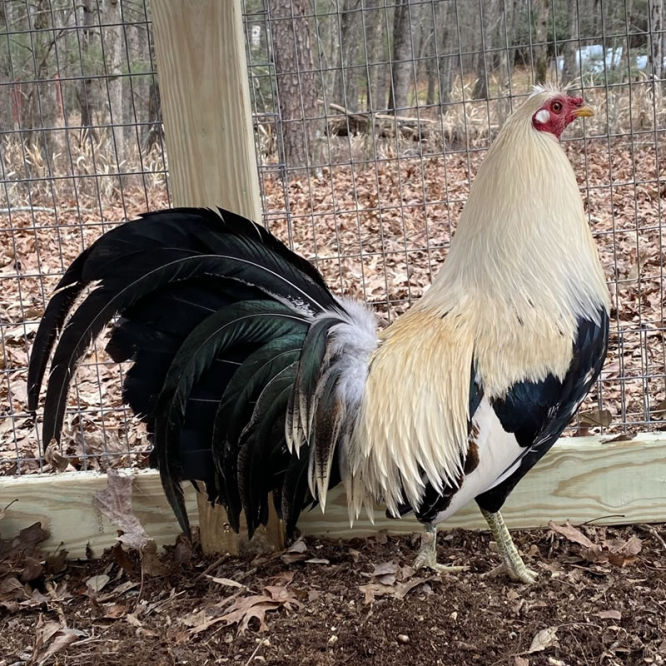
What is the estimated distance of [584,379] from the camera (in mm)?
2600

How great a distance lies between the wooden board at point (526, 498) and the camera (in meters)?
3.12

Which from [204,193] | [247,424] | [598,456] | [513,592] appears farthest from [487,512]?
[204,193]

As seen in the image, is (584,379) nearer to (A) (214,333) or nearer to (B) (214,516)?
(A) (214,333)

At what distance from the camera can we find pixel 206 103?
104 inches

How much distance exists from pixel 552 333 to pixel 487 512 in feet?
2.55

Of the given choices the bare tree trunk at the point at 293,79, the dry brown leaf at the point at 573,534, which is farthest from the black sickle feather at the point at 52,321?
the bare tree trunk at the point at 293,79

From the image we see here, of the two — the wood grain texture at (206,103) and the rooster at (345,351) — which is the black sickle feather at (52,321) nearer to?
the rooster at (345,351)

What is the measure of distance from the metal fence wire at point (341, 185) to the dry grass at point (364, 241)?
0.07 ft

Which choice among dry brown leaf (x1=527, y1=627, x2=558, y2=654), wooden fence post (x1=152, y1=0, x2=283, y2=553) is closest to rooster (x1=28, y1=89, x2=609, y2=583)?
wooden fence post (x1=152, y1=0, x2=283, y2=553)

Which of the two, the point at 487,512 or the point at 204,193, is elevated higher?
the point at 204,193

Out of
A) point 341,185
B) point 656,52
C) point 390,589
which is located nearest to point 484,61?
point 390,589

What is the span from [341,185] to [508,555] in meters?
5.90

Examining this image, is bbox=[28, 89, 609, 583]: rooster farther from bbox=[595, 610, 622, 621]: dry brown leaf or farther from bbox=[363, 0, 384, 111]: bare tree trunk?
bbox=[363, 0, 384, 111]: bare tree trunk

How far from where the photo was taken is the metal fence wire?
3.13 meters
